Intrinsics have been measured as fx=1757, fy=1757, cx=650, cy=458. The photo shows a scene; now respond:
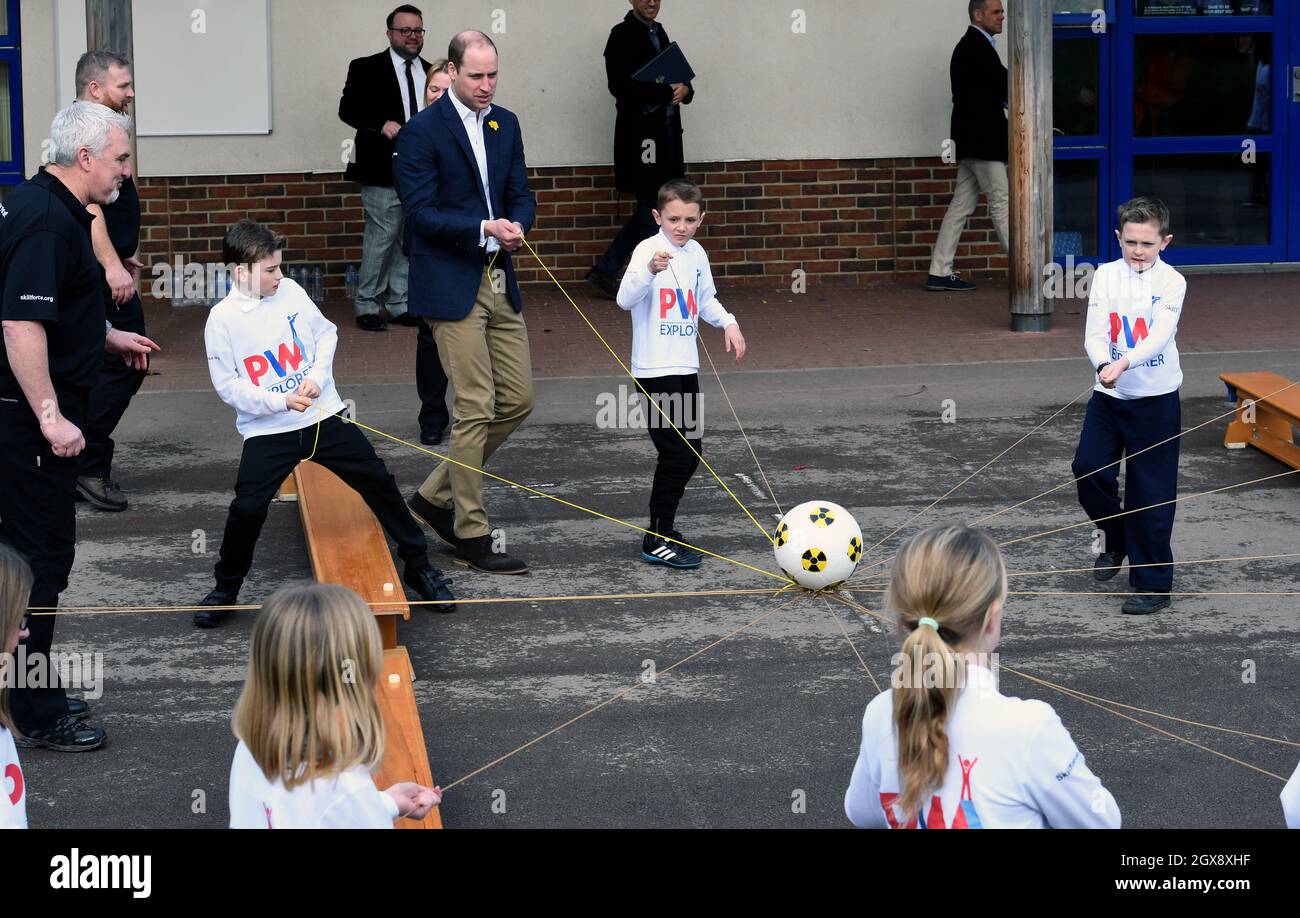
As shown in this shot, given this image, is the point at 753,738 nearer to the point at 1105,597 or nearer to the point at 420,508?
the point at 1105,597

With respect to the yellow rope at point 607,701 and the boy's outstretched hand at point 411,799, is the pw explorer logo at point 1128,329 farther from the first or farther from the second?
the boy's outstretched hand at point 411,799

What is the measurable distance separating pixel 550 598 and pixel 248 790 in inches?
157

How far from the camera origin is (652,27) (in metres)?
14.4

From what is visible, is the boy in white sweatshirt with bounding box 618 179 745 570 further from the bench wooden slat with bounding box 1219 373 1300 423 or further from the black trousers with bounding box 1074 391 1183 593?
the bench wooden slat with bounding box 1219 373 1300 423

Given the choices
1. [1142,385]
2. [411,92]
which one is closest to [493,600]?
[1142,385]

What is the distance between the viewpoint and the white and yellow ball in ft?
22.5

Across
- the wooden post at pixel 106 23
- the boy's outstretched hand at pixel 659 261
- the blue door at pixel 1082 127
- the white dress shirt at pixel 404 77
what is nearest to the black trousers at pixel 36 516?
the boy's outstretched hand at pixel 659 261

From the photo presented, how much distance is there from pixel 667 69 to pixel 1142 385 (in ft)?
25.5

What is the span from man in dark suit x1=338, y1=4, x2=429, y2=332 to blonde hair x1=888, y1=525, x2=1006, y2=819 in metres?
10.0

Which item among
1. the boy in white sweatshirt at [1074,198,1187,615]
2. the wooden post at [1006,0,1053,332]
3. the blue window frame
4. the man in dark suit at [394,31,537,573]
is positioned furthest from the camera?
the blue window frame

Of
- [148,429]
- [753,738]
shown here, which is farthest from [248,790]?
[148,429]

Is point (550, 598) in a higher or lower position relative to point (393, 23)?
lower

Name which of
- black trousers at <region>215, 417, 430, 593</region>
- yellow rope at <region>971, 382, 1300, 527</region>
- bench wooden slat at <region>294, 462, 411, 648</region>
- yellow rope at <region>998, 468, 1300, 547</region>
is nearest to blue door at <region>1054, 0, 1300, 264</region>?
yellow rope at <region>971, 382, 1300, 527</region>
